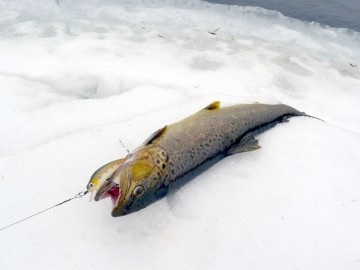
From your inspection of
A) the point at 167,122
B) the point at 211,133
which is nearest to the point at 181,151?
the point at 211,133

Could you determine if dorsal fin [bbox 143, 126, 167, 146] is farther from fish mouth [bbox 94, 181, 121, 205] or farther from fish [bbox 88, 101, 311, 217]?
fish mouth [bbox 94, 181, 121, 205]

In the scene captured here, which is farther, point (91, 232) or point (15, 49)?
point (15, 49)

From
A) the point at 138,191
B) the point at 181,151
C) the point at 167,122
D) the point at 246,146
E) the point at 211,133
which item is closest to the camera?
the point at 138,191

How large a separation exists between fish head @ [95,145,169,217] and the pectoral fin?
87 cm

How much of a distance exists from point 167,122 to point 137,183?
1.40m

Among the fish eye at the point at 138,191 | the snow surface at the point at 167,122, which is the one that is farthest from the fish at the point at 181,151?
the snow surface at the point at 167,122

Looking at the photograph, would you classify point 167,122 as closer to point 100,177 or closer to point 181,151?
point 181,151

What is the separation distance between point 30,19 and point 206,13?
355cm

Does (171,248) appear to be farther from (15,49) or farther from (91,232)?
(15,49)

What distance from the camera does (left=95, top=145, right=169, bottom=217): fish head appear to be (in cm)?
250

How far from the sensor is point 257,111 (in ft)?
12.5

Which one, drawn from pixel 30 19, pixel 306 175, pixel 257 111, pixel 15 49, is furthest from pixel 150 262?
pixel 30 19

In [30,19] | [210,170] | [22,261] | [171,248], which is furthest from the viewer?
[30,19]

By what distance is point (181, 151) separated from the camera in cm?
299
